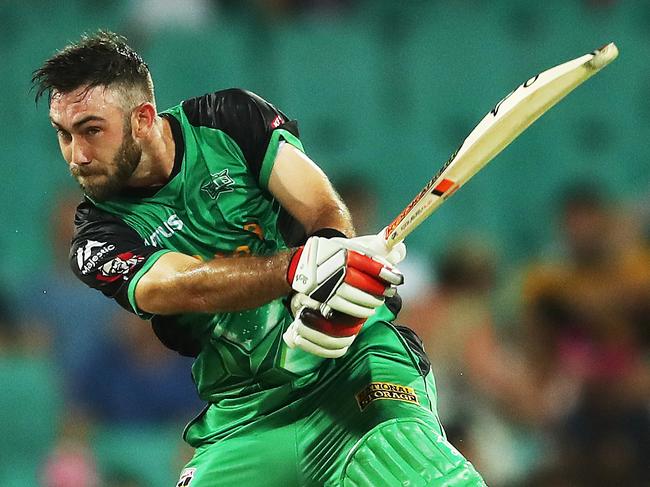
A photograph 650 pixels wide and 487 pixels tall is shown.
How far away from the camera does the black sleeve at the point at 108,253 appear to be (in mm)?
3211

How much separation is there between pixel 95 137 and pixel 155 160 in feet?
0.72

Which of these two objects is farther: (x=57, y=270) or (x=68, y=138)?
(x=57, y=270)

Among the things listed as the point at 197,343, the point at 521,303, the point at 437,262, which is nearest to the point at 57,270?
the point at 437,262

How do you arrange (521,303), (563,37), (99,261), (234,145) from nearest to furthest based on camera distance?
(99,261) → (234,145) → (521,303) → (563,37)

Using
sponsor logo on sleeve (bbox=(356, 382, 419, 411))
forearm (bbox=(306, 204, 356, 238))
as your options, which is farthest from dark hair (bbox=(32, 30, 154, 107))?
sponsor logo on sleeve (bbox=(356, 382, 419, 411))

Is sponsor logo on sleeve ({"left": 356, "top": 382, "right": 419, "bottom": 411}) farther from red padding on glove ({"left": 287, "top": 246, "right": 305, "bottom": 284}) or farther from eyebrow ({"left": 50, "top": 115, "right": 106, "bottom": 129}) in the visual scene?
→ eyebrow ({"left": 50, "top": 115, "right": 106, "bottom": 129})

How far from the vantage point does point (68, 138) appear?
3.28 metres

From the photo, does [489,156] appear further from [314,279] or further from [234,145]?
[234,145]

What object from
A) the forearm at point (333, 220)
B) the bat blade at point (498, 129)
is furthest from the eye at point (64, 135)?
the bat blade at point (498, 129)

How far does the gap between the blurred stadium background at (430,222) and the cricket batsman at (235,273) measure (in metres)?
1.97

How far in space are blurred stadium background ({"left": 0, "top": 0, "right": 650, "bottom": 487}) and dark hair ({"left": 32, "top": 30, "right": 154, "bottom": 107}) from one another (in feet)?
8.34

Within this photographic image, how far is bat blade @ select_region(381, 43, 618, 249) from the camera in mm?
2783

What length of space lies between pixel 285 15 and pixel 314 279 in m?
4.44

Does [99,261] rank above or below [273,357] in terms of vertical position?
above
